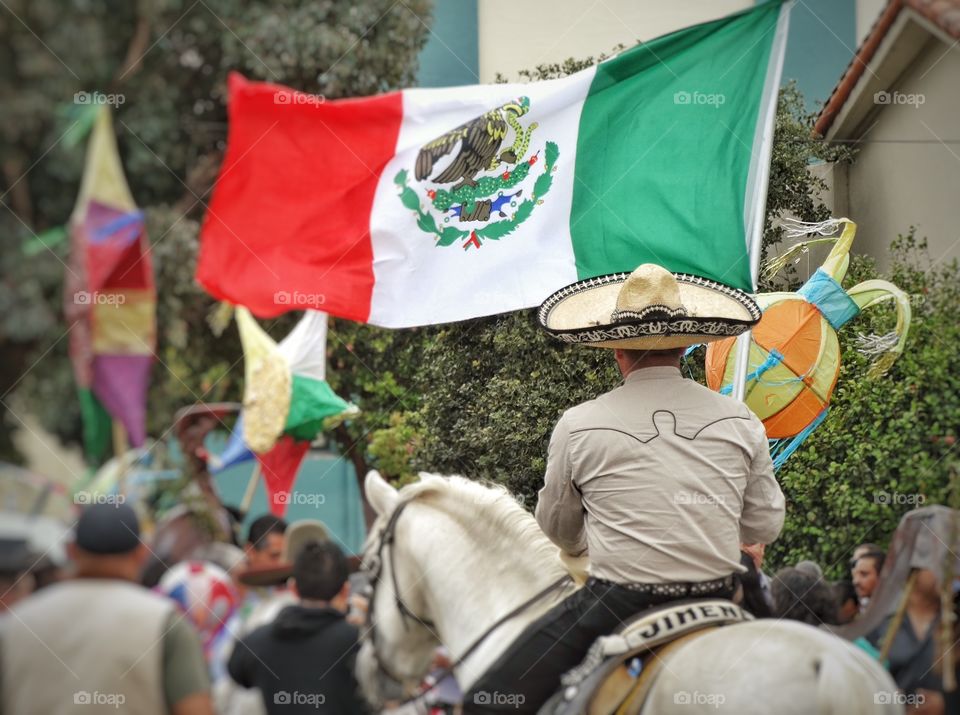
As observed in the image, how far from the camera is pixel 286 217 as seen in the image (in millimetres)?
6516

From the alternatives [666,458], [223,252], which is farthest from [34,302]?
[666,458]

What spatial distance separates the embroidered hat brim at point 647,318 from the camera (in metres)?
4.20

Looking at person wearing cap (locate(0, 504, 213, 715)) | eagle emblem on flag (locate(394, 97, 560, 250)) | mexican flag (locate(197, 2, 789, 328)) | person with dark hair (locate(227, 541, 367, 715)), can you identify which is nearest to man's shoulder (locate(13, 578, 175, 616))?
person wearing cap (locate(0, 504, 213, 715))

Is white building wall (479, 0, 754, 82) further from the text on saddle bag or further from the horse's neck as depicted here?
the text on saddle bag

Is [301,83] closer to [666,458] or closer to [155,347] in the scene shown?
[155,347]

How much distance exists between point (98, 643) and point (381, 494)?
1.51 m

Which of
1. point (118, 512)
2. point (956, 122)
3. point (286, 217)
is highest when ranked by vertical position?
point (956, 122)

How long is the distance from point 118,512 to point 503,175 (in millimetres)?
3595

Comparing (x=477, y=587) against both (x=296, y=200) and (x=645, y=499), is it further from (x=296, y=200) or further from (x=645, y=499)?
(x=296, y=200)

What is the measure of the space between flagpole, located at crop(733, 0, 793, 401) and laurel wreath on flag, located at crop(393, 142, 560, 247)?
3.89 feet

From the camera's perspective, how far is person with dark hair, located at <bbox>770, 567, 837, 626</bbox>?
5.49 meters

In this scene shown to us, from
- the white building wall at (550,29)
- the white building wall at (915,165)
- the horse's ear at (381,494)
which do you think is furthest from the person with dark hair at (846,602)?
the white building wall at (550,29)

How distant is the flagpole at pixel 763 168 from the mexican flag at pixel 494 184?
0.06 feet

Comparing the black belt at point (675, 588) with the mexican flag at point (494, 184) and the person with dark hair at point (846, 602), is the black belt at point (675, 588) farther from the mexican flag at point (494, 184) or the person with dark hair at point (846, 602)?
the mexican flag at point (494, 184)
